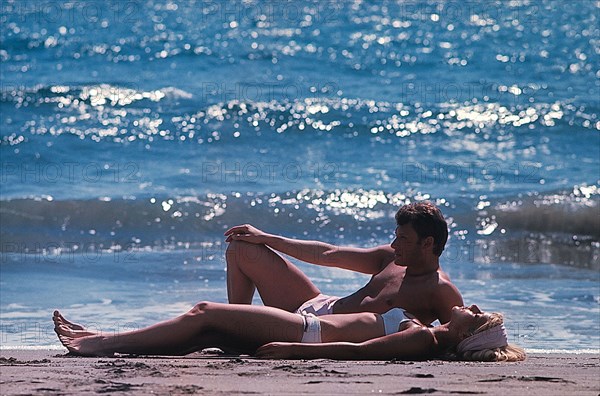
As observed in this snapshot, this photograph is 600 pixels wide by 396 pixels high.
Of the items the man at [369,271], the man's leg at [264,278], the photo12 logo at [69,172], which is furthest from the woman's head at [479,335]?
the photo12 logo at [69,172]

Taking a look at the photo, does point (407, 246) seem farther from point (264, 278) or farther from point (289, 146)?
point (289, 146)

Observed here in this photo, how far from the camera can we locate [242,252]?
515 centimetres

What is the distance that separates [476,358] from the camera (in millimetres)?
4609

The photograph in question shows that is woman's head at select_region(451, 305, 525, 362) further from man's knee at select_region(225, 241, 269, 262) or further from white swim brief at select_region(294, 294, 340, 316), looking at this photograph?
man's knee at select_region(225, 241, 269, 262)

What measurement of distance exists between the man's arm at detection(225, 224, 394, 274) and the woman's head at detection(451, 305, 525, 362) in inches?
25.0

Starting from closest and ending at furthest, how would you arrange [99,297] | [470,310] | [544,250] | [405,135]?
[470,310] < [99,297] < [544,250] < [405,135]

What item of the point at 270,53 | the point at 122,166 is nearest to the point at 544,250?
the point at 122,166

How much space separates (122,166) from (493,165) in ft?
13.3

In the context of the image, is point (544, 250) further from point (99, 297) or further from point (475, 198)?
point (99, 297)

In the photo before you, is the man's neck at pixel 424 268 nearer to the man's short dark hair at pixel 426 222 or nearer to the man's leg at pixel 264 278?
the man's short dark hair at pixel 426 222

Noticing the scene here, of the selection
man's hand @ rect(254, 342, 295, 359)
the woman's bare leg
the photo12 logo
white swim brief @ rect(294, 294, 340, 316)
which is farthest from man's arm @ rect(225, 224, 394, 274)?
the photo12 logo

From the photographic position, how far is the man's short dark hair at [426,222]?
4.88m

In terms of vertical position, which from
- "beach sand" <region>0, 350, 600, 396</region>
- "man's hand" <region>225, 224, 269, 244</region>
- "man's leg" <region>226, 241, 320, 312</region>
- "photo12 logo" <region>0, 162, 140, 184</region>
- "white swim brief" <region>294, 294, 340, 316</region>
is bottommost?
"beach sand" <region>0, 350, 600, 396</region>

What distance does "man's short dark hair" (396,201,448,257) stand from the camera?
4.88m
